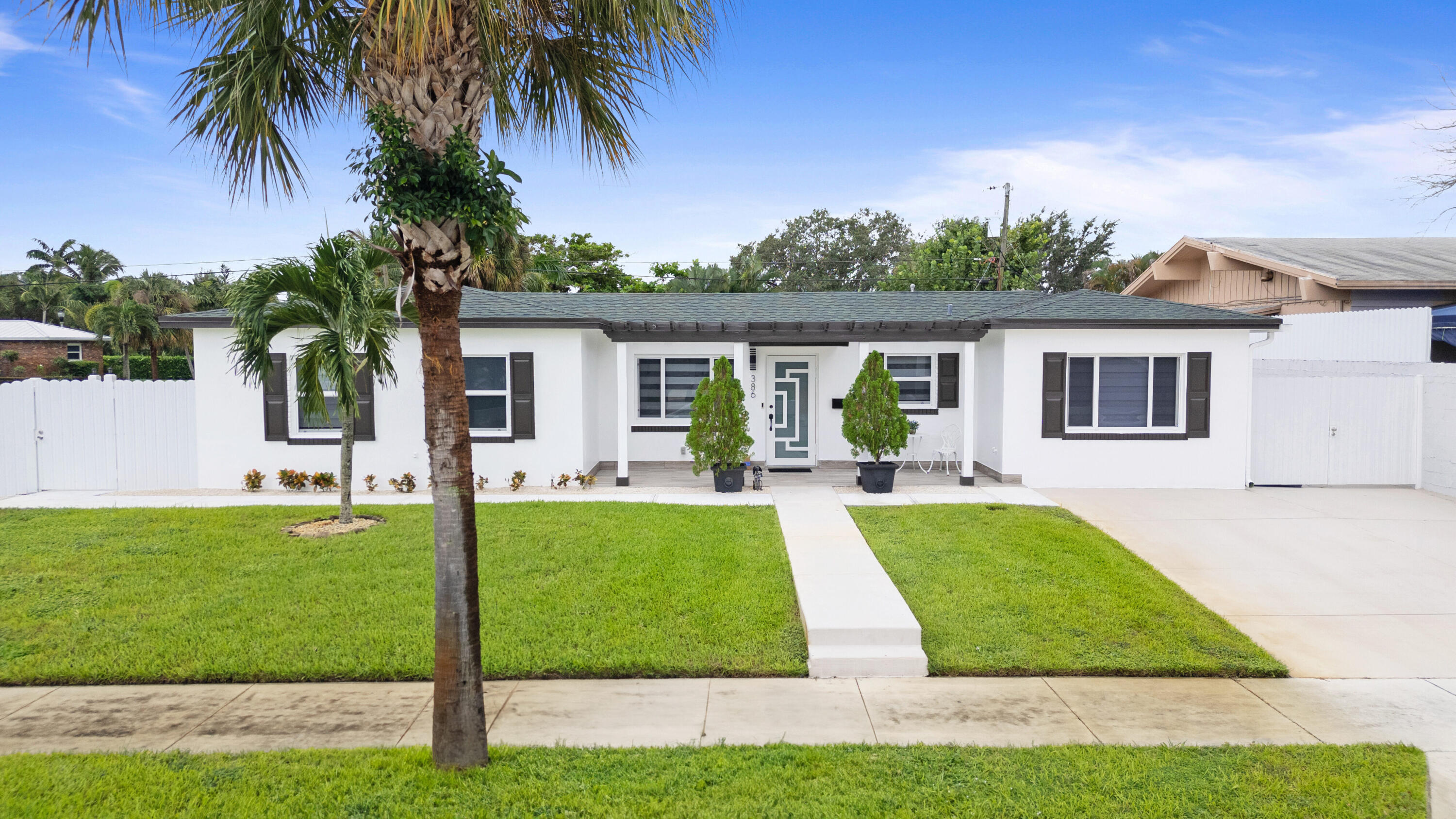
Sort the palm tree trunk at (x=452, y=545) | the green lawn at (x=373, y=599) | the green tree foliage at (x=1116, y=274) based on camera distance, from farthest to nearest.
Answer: the green tree foliage at (x=1116, y=274) < the green lawn at (x=373, y=599) < the palm tree trunk at (x=452, y=545)

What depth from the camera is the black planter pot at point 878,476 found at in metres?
11.2

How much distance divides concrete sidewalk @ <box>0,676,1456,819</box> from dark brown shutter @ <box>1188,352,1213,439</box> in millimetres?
7185

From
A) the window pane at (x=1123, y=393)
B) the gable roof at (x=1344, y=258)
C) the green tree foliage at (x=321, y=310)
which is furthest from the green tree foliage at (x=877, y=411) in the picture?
the gable roof at (x=1344, y=258)

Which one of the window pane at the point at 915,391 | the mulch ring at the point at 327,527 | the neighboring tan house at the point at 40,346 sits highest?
the neighboring tan house at the point at 40,346

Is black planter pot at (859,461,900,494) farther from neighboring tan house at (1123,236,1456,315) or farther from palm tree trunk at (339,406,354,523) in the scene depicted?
neighboring tan house at (1123,236,1456,315)

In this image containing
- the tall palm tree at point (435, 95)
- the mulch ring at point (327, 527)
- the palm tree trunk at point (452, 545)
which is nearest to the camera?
the tall palm tree at point (435, 95)

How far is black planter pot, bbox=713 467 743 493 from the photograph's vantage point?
11.3 m

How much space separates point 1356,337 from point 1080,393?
18.0 feet

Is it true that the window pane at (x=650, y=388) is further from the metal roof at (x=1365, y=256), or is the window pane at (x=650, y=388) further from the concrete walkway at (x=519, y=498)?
the metal roof at (x=1365, y=256)

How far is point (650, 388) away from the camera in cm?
1412

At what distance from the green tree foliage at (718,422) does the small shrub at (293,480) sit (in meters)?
6.03

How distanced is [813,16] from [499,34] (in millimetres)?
9895

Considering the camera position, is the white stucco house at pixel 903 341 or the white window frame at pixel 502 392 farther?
the white window frame at pixel 502 392

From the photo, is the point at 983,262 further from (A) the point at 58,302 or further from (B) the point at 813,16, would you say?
(A) the point at 58,302
